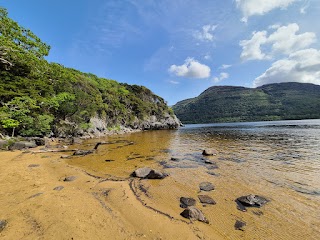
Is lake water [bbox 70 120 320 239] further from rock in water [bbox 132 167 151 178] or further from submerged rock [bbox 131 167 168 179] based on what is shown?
rock in water [bbox 132 167 151 178]

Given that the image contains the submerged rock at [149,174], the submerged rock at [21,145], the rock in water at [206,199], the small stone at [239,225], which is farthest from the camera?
the submerged rock at [21,145]

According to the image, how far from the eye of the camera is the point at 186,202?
8.44 metres

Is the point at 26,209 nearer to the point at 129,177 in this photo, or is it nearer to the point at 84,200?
the point at 84,200

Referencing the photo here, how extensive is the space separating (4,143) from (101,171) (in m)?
18.5

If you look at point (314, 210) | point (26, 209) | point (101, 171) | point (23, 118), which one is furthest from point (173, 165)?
point (23, 118)

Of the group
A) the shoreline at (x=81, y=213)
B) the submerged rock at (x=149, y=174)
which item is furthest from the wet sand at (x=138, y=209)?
the submerged rock at (x=149, y=174)

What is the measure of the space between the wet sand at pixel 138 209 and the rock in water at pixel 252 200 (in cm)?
30

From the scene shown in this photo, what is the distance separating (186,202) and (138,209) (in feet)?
8.19

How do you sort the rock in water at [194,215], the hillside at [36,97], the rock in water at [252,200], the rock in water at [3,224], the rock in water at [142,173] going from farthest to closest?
the hillside at [36,97]
the rock in water at [142,173]
the rock in water at [252,200]
the rock in water at [194,215]
the rock in water at [3,224]

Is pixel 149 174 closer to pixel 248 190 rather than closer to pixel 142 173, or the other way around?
pixel 142 173

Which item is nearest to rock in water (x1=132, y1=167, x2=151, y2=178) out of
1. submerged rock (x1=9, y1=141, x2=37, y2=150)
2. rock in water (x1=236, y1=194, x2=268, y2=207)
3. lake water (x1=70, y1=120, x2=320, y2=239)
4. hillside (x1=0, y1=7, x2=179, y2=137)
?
lake water (x1=70, y1=120, x2=320, y2=239)

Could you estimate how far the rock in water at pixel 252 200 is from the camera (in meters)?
8.16

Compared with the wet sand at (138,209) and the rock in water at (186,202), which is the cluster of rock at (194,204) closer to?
the rock in water at (186,202)

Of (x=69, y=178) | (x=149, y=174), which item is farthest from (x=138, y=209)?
(x=69, y=178)
